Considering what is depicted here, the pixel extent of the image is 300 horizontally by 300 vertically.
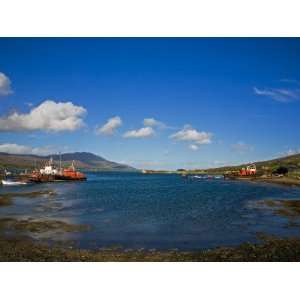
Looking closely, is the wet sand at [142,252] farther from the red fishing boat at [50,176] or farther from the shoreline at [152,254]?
the red fishing boat at [50,176]

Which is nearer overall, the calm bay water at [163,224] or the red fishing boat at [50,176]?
the calm bay water at [163,224]

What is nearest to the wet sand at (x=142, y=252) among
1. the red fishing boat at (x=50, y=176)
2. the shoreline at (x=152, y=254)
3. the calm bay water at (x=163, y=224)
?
the shoreline at (x=152, y=254)

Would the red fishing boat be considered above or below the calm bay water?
above

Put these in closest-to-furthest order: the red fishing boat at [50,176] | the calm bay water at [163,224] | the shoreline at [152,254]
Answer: the shoreline at [152,254] < the calm bay water at [163,224] < the red fishing boat at [50,176]

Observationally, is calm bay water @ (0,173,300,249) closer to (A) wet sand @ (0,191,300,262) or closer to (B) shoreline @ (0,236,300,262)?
(A) wet sand @ (0,191,300,262)

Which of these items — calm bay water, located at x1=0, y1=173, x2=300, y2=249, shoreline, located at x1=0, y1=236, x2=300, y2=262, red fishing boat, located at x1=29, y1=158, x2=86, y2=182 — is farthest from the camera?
red fishing boat, located at x1=29, y1=158, x2=86, y2=182

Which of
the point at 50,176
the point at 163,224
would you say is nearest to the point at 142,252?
the point at 163,224

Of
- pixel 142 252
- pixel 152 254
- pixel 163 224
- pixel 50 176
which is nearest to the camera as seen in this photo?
pixel 152 254

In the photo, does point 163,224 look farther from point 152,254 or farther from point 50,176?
point 50,176

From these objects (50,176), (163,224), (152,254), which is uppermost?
(50,176)

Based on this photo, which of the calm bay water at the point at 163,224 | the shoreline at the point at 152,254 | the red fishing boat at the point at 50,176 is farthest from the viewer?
the red fishing boat at the point at 50,176

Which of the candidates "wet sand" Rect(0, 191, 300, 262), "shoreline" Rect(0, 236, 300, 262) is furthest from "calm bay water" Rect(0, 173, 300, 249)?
"shoreline" Rect(0, 236, 300, 262)

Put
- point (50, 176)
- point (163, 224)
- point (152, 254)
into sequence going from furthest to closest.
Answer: point (50, 176) → point (163, 224) → point (152, 254)

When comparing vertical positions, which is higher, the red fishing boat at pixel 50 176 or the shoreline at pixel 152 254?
the red fishing boat at pixel 50 176
